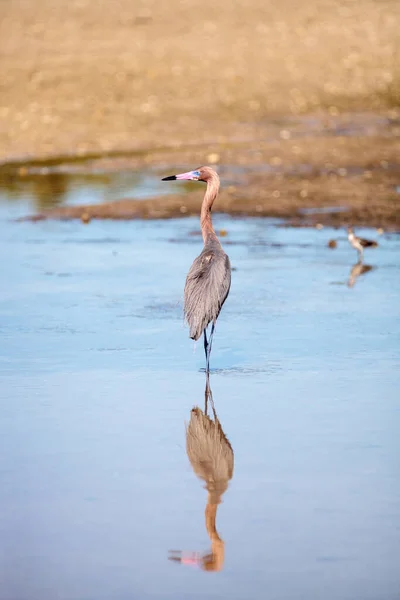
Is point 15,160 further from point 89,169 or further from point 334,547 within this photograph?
point 334,547

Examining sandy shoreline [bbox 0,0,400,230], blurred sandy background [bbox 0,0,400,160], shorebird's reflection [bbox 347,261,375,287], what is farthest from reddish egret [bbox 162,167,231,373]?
blurred sandy background [bbox 0,0,400,160]

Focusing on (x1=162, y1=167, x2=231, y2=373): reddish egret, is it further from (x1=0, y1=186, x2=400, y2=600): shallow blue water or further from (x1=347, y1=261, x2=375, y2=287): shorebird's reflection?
(x1=347, y1=261, x2=375, y2=287): shorebird's reflection

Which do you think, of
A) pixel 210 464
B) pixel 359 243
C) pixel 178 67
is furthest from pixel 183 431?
pixel 178 67

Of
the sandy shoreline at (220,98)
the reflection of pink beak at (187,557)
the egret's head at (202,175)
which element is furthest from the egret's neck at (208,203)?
the sandy shoreline at (220,98)

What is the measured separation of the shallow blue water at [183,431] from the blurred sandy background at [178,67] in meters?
10.1

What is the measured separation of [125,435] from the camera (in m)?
6.85

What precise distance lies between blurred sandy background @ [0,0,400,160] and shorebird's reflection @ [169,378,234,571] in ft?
46.3

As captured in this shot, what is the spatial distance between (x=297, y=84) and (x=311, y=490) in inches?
764

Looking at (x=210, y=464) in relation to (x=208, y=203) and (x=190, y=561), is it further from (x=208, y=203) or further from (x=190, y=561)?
(x=208, y=203)

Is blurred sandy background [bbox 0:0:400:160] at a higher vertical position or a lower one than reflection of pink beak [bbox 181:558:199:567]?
higher

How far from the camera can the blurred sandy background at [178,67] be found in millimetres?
22141

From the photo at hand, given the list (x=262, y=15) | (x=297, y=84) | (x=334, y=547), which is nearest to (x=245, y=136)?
(x=297, y=84)

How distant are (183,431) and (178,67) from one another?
1863cm

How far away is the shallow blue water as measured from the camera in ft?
16.5
